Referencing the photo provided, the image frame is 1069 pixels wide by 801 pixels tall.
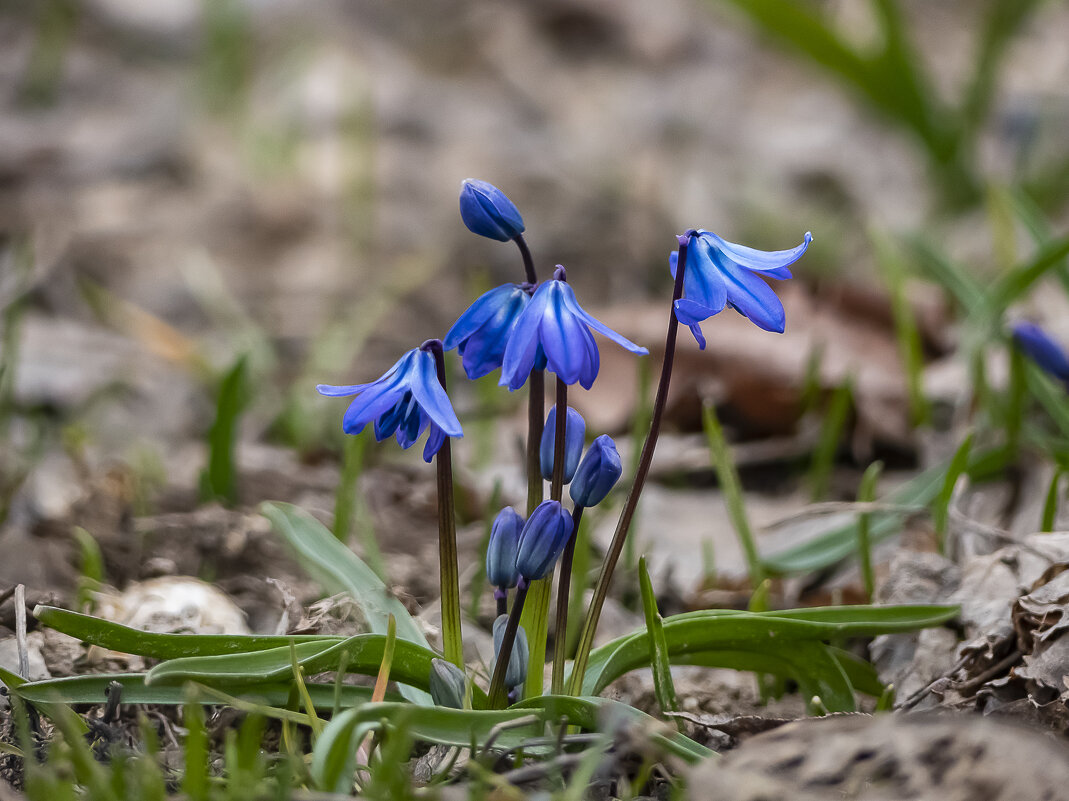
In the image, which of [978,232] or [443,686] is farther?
[978,232]

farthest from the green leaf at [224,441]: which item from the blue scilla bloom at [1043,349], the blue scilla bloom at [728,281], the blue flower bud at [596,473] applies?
the blue scilla bloom at [1043,349]

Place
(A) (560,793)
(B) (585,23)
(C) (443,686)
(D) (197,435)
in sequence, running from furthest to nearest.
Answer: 1. (B) (585,23)
2. (D) (197,435)
3. (C) (443,686)
4. (A) (560,793)

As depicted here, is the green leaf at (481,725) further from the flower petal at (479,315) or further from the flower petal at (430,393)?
the flower petal at (479,315)

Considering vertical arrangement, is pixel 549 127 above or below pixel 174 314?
above

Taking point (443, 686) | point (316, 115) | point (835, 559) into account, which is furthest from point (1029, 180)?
point (443, 686)

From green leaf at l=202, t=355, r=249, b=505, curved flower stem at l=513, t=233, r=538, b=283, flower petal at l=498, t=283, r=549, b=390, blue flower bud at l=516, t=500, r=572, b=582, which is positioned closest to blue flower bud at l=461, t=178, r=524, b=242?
curved flower stem at l=513, t=233, r=538, b=283

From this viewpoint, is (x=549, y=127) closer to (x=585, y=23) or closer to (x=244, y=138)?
(x=585, y=23)

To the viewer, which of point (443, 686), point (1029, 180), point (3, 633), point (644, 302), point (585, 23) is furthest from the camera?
point (585, 23)

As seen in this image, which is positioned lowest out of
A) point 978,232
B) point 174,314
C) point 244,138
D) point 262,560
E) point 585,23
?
point 262,560
